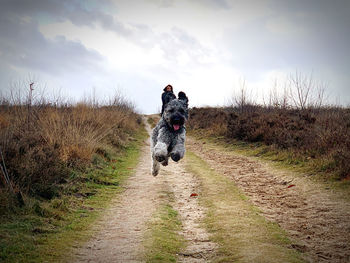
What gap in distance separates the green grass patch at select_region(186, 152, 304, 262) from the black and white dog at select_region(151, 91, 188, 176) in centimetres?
156

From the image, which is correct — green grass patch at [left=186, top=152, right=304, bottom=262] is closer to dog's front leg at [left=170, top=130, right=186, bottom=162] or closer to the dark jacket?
dog's front leg at [left=170, top=130, right=186, bottom=162]

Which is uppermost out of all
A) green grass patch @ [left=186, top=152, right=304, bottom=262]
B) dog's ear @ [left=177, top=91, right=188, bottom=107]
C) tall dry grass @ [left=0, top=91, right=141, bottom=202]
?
dog's ear @ [left=177, top=91, right=188, bottom=107]

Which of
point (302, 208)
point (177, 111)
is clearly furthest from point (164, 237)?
point (302, 208)

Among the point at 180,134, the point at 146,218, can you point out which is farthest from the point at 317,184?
the point at 146,218

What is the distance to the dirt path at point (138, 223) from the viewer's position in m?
4.52

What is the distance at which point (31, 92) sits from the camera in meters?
10.5

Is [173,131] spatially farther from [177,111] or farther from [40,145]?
[40,145]

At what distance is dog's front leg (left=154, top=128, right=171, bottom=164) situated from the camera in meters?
6.44

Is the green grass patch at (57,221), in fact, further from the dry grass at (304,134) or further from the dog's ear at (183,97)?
the dry grass at (304,134)

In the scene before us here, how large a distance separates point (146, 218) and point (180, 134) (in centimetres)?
209

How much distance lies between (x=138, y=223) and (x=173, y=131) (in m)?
2.29

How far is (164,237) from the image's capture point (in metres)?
5.22

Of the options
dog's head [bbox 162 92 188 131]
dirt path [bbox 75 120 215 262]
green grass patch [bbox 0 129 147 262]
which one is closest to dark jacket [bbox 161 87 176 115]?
dog's head [bbox 162 92 188 131]

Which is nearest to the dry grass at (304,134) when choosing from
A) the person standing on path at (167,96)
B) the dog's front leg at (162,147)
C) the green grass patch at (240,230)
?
the green grass patch at (240,230)
